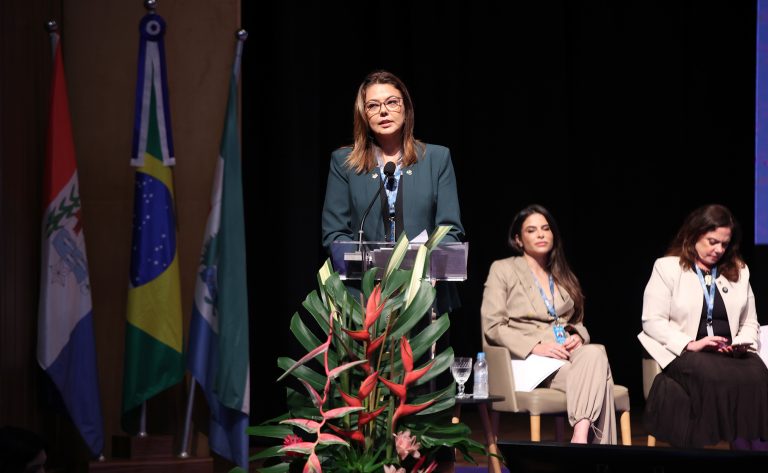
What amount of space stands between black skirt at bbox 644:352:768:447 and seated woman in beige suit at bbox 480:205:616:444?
0.26 meters

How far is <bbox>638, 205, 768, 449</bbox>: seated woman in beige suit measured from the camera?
14.6ft

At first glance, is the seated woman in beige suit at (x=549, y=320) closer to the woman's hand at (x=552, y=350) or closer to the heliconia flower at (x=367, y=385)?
the woman's hand at (x=552, y=350)

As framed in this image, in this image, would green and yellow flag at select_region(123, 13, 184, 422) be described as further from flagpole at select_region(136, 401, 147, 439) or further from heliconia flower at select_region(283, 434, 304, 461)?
heliconia flower at select_region(283, 434, 304, 461)

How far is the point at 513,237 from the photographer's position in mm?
4922

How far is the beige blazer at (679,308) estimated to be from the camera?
461 centimetres

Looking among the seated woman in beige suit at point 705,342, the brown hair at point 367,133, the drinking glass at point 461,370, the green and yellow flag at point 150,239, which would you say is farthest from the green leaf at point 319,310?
the seated woman in beige suit at point 705,342

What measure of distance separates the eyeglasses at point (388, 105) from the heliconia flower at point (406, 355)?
45.3 inches

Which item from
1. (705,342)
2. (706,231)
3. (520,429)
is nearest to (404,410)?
(705,342)

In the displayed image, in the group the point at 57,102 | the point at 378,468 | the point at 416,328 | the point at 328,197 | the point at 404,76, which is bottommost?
the point at 378,468

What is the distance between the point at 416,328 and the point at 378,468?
71 cm

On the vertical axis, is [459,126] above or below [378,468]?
above

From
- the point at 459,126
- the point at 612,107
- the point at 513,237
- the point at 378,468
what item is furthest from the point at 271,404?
the point at 378,468

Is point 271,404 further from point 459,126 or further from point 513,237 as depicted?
point 459,126

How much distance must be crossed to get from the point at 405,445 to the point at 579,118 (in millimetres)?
4804
